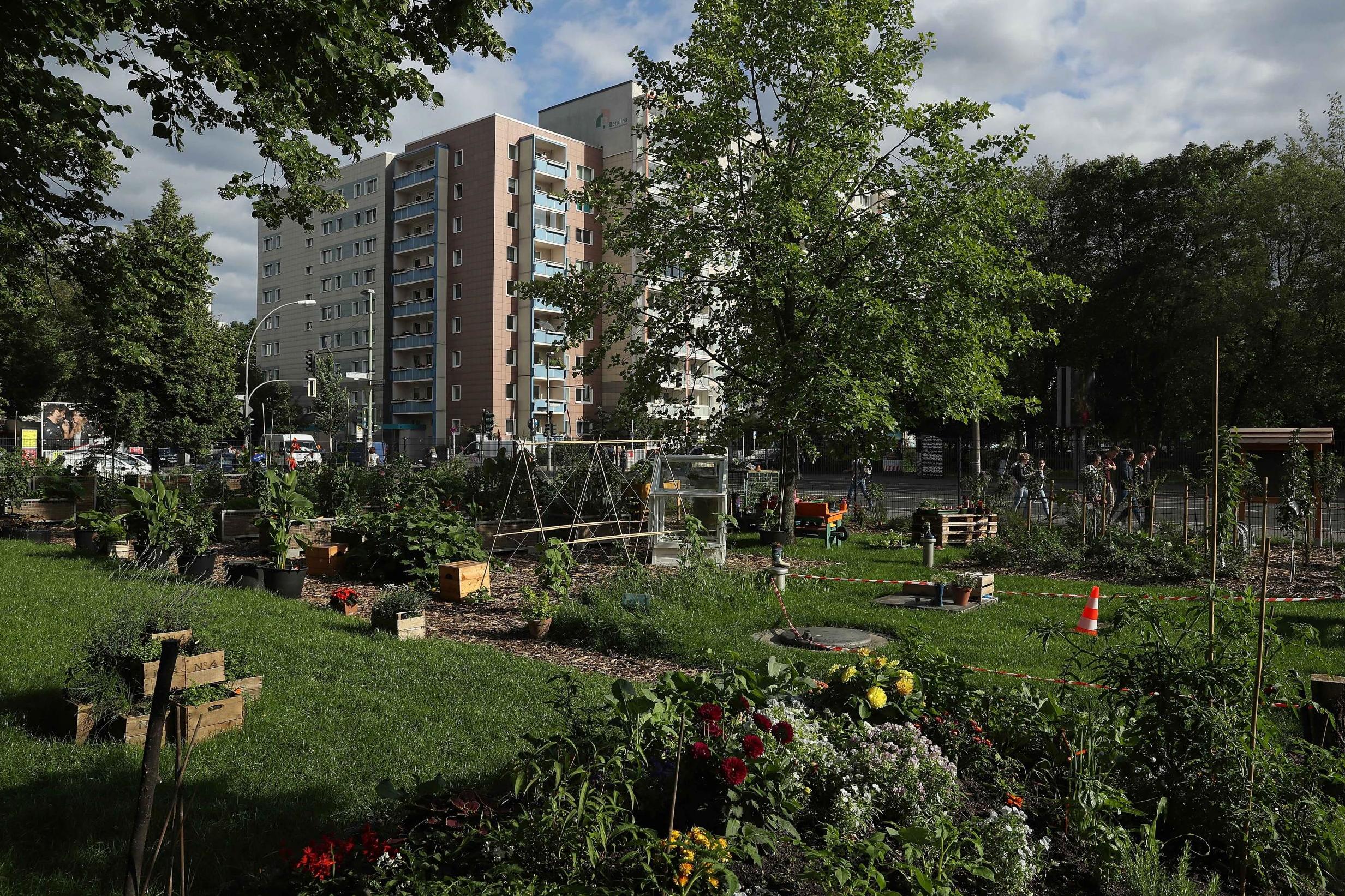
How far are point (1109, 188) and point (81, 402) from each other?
151 feet

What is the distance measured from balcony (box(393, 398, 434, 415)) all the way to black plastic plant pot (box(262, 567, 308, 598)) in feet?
171

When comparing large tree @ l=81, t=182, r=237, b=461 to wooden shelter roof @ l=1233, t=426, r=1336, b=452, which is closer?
wooden shelter roof @ l=1233, t=426, r=1336, b=452

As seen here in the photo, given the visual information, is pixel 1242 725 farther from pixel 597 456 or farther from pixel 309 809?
pixel 597 456

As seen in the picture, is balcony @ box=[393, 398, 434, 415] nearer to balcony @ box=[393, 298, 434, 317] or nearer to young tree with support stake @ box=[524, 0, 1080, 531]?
balcony @ box=[393, 298, 434, 317]

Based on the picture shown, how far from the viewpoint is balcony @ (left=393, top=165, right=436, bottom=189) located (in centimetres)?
6016

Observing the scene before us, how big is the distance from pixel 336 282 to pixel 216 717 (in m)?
69.1

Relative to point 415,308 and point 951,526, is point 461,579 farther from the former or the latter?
point 415,308

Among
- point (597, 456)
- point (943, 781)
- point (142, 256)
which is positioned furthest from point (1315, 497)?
point (142, 256)

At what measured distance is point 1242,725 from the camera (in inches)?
144

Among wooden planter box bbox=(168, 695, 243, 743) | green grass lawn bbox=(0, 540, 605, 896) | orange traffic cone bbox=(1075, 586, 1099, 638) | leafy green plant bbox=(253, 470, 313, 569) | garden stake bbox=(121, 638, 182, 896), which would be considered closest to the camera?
garden stake bbox=(121, 638, 182, 896)

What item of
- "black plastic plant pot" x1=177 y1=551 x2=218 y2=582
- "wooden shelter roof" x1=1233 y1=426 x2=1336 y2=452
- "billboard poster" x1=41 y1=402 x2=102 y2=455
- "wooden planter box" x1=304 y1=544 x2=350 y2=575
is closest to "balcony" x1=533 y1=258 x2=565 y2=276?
"billboard poster" x1=41 y1=402 x2=102 y2=455

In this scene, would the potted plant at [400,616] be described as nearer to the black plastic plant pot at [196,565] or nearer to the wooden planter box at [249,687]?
the wooden planter box at [249,687]

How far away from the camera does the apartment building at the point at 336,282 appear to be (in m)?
64.4

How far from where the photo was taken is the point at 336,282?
68062mm
